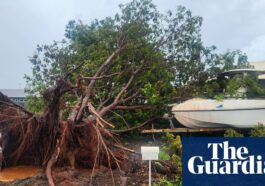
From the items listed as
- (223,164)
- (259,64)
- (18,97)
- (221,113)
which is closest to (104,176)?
(223,164)

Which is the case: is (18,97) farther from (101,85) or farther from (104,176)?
(104,176)

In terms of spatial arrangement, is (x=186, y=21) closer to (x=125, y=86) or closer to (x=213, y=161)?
(x=125, y=86)

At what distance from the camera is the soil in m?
7.48

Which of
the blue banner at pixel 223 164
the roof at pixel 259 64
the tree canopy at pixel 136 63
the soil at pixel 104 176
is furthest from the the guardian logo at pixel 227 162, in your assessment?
the roof at pixel 259 64

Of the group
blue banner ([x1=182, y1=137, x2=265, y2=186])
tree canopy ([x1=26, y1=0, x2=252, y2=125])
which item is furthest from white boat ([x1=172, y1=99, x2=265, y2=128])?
blue banner ([x1=182, y1=137, x2=265, y2=186])

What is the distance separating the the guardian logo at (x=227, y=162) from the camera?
590cm

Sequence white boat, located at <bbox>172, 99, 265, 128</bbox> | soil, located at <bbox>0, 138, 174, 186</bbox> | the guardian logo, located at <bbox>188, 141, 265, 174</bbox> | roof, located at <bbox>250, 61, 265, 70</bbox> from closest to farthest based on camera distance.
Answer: the guardian logo, located at <bbox>188, 141, 265, 174</bbox>, soil, located at <bbox>0, 138, 174, 186</bbox>, white boat, located at <bbox>172, 99, 265, 128</bbox>, roof, located at <bbox>250, 61, 265, 70</bbox>

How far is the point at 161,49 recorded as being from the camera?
11820 millimetres

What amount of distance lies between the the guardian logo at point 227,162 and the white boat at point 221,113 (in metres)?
4.89

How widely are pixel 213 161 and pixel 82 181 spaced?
2.54 metres

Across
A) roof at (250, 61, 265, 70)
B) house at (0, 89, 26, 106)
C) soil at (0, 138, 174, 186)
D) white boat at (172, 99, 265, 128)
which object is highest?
roof at (250, 61, 265, 70)

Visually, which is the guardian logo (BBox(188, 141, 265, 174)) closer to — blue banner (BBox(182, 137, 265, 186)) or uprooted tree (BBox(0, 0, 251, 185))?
blue banner (BBox(182, 137, 265, 186))

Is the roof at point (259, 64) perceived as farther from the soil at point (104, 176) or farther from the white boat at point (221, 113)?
the soil at point (104, 176)

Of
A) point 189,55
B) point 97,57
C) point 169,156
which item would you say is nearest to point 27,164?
point 169,156
